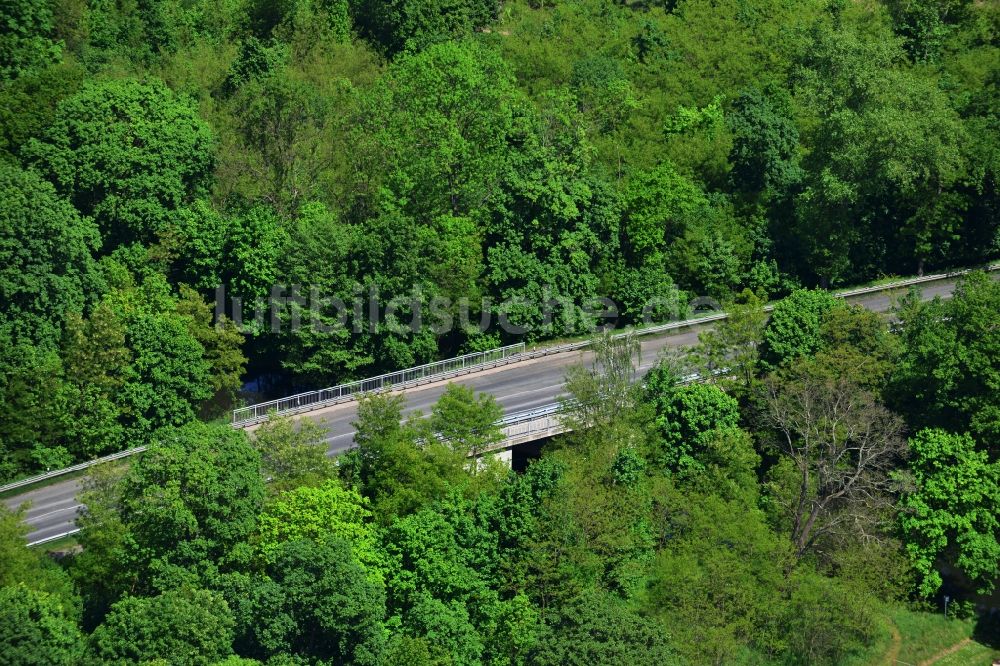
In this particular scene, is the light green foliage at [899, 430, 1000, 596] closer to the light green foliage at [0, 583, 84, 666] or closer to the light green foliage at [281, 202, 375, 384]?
the light green foliage at [281, 202, 375, 384]

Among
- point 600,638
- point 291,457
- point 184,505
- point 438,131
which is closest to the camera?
point 600,638

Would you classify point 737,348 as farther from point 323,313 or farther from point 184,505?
point 184,505

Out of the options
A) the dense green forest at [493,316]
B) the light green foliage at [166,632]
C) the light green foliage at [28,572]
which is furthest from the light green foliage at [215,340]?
the light green foliage at [166,632]

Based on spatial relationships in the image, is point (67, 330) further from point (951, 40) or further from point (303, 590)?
point (951, 40)

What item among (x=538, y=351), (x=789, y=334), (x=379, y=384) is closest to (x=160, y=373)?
(x=379, y=384)

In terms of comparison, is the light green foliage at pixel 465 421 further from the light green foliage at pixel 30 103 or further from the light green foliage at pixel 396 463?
the light green foliage at pixel 30 103

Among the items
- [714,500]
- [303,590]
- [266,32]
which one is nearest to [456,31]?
[266,32]

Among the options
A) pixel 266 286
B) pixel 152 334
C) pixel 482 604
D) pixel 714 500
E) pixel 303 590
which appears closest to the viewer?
pixel 303 590
